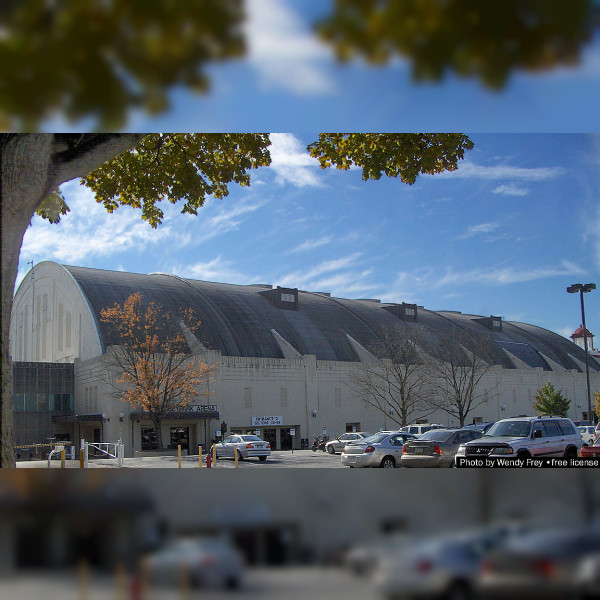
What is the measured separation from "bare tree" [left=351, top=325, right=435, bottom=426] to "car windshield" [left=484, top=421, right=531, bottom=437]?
853 centimetres

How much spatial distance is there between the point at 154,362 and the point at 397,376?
13726 millimetres

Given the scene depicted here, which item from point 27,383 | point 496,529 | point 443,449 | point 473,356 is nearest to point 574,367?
point 443,449

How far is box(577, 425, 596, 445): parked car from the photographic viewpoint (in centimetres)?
1702

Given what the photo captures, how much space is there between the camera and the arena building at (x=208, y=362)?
125 feet

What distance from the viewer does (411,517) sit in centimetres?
262

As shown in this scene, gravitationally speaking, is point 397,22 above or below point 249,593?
above

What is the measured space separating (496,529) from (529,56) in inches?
68.6

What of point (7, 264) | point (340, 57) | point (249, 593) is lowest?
point (249, 593)

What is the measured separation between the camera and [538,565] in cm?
237

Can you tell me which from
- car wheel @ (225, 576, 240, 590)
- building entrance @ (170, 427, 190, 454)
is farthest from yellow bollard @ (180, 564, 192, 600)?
building entrance @ (170, 427, 190, 454)

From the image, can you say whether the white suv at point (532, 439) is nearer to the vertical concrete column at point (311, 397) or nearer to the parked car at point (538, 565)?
the parked car at point (538, 565)

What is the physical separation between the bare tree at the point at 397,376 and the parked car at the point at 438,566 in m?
21.5

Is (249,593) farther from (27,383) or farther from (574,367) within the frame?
(27,383)

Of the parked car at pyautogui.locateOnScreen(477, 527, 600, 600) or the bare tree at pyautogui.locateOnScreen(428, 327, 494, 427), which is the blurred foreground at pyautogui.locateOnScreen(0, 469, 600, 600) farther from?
the bare tree at pyautogui.locateOnScreen(428, 327, 494, 427)
